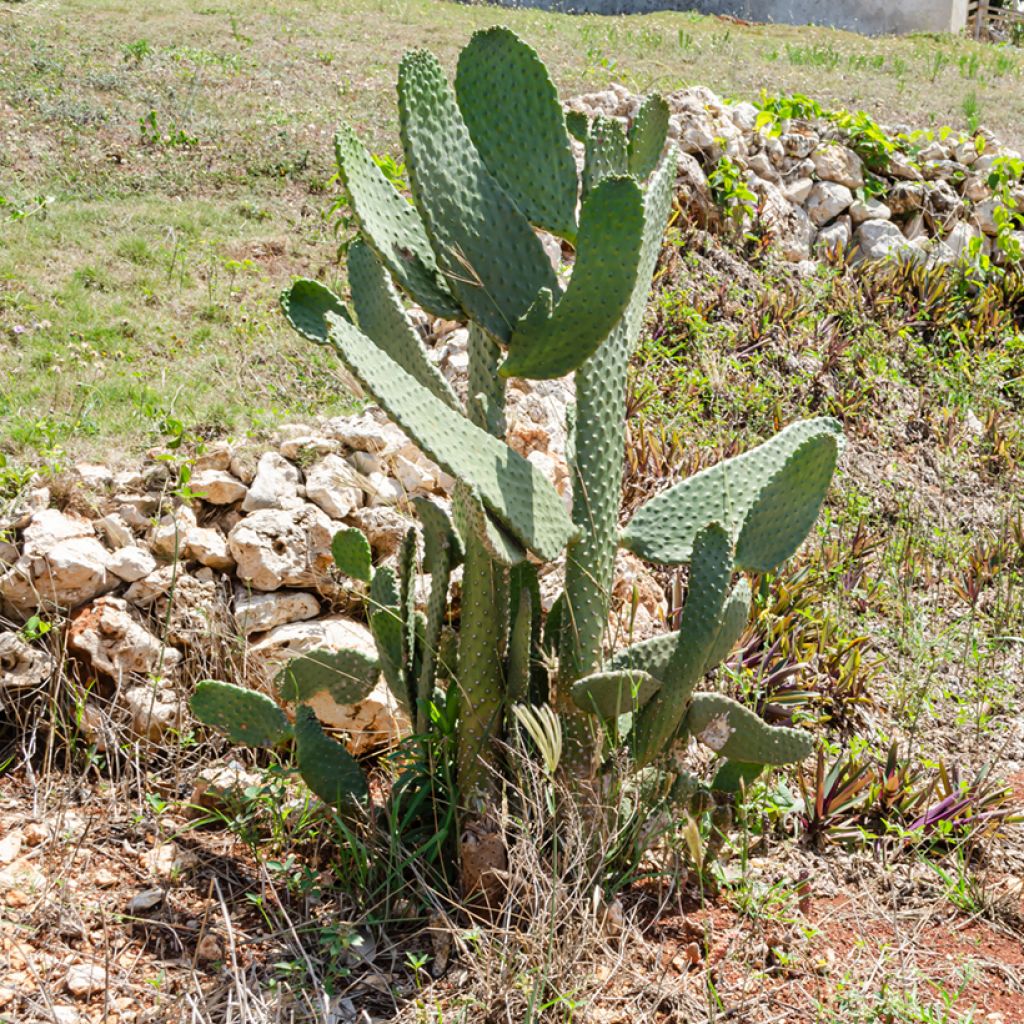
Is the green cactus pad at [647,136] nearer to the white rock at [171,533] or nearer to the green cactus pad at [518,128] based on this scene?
the green cactus pad at [518,128]

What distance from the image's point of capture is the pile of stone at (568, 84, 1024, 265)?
687 centimetres

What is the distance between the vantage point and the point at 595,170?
287cm

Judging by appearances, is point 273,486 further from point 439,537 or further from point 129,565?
point 439,537

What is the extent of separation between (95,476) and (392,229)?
1.54 meters

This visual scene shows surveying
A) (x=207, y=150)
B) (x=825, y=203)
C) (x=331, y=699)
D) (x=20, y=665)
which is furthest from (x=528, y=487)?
(x=207, y=150)

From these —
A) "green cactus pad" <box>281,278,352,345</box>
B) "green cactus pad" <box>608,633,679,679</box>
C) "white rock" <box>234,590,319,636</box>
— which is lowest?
"white rock" <box>234,590,319,636</box>

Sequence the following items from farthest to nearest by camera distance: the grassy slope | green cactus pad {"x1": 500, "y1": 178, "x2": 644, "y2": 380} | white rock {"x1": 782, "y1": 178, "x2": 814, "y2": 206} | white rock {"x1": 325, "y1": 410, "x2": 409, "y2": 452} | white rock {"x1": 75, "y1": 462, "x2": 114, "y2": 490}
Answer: white rock {"x1": 782, "y1": 178, "x2": 814, "y2": 206} < the grassy slope < white rock {"x1": 325, "y1": 410, "x2": 409, "y2": 452} < white rock {"x1": 75, "y1": 462, "x2": 114, "y2": 490} < green cactus pad {"x1": 500, "y1": 178, "x2": 644, "y2": 380}

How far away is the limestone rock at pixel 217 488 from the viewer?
3.71 metres

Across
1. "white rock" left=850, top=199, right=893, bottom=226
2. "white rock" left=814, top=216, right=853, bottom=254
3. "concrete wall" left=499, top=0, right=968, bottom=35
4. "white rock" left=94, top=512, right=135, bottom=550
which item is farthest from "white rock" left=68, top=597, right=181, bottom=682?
"concrete wall" left=499, top=0, right=968, bottom=35

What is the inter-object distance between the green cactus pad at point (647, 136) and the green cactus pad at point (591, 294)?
63 cm

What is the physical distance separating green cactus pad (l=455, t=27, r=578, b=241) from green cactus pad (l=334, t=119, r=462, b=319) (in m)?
0.25

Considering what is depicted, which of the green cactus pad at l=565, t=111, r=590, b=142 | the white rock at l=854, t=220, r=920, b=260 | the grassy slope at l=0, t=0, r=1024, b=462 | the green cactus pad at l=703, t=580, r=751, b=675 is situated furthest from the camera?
the white rock at l=854, t=220, r=920, b=260

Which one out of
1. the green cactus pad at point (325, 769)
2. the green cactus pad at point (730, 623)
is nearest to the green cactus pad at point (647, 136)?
the green cactus pad at point (730, 623)

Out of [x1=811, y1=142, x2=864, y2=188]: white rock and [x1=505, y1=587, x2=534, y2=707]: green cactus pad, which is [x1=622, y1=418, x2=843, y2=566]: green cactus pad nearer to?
[x1=505, y1=587, x2=534, y2=707]: green cactus pad
